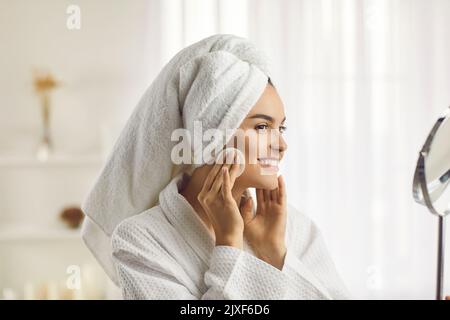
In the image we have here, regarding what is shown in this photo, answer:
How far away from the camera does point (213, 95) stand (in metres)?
0.97

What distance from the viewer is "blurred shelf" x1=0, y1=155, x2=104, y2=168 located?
2102 millimetres

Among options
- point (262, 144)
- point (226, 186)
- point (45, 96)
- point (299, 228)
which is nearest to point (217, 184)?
point (226, 186)

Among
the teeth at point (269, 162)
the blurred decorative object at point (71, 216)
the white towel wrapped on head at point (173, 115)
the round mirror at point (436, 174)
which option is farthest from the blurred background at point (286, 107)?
the round mirror at point (436, 174)

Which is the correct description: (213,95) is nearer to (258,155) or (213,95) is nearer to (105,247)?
(258,155)

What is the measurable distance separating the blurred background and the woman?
111 centimetres

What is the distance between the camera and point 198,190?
3.46 feet

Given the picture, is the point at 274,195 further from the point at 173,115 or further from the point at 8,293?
the point at 8,293

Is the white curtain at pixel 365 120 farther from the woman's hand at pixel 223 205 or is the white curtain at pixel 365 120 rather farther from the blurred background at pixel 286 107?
the woman's hand at pixel 223 205

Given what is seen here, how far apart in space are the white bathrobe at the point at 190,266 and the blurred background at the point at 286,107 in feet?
3.90

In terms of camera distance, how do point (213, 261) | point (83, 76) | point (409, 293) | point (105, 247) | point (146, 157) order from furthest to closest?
1. point (409, 293)
2. point (83, 76)
3. point (105, 247)
4. point (146, 157)
5. point (213, 261)

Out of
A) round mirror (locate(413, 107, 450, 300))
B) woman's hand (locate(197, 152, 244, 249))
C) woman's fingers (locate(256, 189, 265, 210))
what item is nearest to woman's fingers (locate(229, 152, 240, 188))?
woman's hand (locate(197, 152, 244, 249))

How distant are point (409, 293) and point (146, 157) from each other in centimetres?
169

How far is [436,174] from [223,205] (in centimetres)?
34
